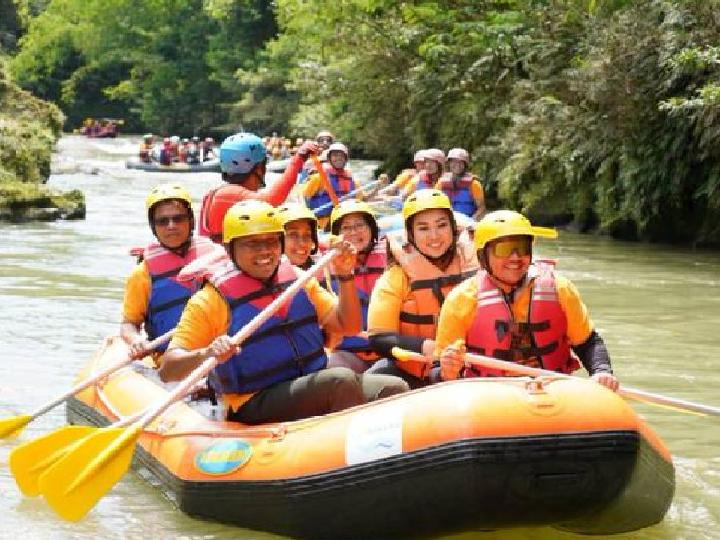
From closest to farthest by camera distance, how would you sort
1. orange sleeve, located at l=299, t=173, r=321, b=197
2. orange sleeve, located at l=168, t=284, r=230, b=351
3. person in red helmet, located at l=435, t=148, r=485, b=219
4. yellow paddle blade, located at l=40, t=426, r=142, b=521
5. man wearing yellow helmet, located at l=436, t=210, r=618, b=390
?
1. yellow paddle blade, located at l=40, t=426, r=142, b=521
2. man wearing yellow helmet, located at l=436, t=210, r=618, b=390
3. orange sleeve, located at l=168, t=284, r=230, b=351
4. orange sleeve, located at l=299, t=173, r=321, b=197
5. person in red helmet, located at l=435, t=148, r=485, b=219

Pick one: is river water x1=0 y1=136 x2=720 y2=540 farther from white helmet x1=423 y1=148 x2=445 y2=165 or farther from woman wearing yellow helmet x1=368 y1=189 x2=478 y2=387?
white helmet x1=423 y1=148 x2=445 y2=165

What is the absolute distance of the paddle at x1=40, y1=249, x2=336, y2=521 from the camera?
16.4 feet

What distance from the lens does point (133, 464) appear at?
6230 millimetres

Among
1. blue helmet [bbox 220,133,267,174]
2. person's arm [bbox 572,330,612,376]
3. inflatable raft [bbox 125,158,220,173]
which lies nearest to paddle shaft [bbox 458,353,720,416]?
person's arm [bbox 572,330,612,376]

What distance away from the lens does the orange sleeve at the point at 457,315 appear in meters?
5.25

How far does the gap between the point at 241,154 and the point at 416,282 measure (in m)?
1.71

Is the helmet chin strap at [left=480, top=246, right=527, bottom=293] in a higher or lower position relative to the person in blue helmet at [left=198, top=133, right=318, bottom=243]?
lower

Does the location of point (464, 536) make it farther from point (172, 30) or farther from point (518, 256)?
point (172, 30)

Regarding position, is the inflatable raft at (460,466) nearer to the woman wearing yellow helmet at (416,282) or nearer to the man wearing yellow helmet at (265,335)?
the man wearing yellow helmet at (265,335)

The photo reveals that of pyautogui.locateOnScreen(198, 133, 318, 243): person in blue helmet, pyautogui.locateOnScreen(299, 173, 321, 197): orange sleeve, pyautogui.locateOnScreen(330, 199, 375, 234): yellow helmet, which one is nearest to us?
pyautogui.locateOnScreen(330, 199, 375, 234): yellow helmet

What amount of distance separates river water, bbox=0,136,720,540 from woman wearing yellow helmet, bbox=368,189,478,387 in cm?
108

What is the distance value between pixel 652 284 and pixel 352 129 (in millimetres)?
12701

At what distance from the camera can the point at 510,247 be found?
519 centimetres

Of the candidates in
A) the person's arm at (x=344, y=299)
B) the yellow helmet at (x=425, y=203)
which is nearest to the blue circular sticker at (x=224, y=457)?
the person's arm at (x=344, y=299)
